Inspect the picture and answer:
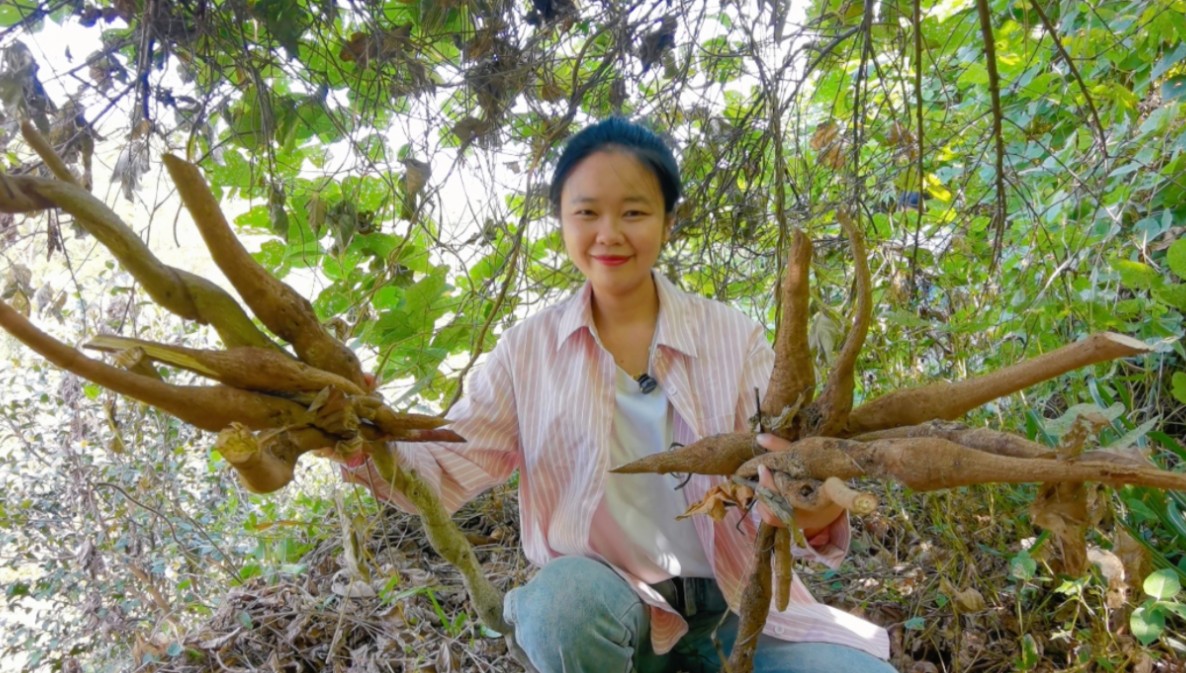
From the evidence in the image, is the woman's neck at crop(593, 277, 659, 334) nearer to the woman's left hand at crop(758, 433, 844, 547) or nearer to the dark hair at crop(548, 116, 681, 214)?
the dark hair at crop(548, 116, 681, 214)

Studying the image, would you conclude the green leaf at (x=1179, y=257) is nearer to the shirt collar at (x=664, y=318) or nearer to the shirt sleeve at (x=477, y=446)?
the shirt collar at (x=664, y=318)

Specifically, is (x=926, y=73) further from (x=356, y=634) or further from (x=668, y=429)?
(x=356, y=634)

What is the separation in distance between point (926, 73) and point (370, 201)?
1615mm

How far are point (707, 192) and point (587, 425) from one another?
35.0 inches

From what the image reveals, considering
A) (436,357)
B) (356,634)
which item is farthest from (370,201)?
(356,634)

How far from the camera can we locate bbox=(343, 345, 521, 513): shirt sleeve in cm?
141

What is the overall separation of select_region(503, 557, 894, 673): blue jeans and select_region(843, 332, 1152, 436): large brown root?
46cm

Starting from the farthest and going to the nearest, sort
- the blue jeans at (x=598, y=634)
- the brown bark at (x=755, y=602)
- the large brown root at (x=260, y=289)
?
the blue jeans at (x=598, y=634)
the brown bark at (x=755, y=602)
the large brown root at (x=260, y=289)

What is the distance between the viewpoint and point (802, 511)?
1.09 metres

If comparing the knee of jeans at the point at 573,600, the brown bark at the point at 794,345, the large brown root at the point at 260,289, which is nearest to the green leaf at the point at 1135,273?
the brown bark at the point at 794,345

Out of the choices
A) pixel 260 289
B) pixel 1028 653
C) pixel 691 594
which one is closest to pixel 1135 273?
pixel 1028 653

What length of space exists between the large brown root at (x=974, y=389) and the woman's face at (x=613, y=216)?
51 cm

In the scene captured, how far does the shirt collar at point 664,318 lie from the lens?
4.92 ft

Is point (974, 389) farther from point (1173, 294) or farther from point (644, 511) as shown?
point (1173, 294)
